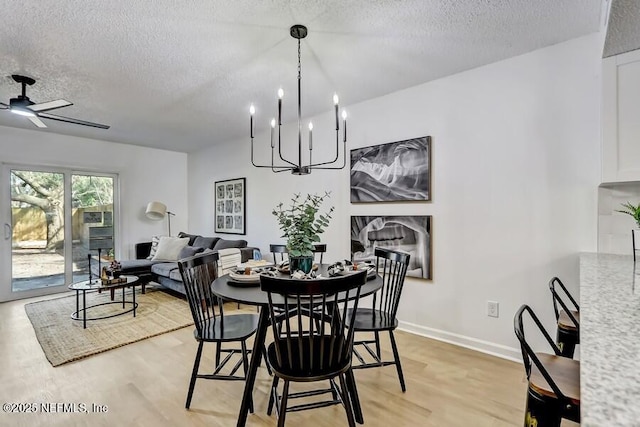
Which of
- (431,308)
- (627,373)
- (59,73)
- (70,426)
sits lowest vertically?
(70,426)

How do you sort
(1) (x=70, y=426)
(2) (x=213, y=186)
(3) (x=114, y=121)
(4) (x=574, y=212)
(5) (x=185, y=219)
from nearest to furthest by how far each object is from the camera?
Result: (1) (x=70, y=426) → (4) (x=574, y=212) → (3) (x=114, y=121) → (2) (x=213, y=186) → (5) (x=185, y=219)

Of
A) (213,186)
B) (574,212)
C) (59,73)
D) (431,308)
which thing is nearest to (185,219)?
(213,186)

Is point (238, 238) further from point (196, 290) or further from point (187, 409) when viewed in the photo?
point (187, 409)

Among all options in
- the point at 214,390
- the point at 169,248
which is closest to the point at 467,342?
the point at 214,390

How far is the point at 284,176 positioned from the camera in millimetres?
4480

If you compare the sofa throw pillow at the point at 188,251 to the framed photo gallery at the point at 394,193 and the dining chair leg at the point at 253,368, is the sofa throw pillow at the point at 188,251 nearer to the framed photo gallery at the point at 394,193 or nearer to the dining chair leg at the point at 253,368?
the framed photo gallery at the point at 394,193

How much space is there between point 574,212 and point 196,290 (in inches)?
109

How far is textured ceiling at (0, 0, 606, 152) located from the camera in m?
1.97

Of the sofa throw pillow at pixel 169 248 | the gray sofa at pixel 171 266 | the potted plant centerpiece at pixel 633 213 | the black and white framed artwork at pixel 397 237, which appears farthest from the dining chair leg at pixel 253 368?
the sofa throw pillow at pixel 169 248

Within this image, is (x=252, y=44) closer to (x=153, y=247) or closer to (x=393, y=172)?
(x=393, y=172)

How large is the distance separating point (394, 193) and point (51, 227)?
5.10 meters

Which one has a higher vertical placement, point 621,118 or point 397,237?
point 621,118

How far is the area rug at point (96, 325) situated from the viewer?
2.85 m

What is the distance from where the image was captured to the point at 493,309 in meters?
2.70
